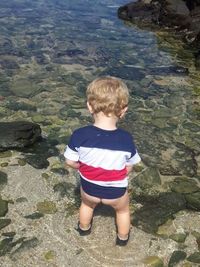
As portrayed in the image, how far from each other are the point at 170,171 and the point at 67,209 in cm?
204

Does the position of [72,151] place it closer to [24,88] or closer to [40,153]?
[40,153]

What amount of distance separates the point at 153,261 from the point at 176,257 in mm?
296

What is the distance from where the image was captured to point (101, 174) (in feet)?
15.0

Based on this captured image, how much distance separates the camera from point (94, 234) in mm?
5227

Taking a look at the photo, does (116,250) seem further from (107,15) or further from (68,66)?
(107,15)

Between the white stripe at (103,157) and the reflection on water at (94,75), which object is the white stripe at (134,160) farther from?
the reflection on water at (94,75)

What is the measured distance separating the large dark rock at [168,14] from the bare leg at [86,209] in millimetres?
13035

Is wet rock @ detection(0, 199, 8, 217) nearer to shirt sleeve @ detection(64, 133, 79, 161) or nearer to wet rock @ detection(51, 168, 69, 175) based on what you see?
wet rock @ detection(51, 168, 69, 175)

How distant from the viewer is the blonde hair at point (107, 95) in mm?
4270

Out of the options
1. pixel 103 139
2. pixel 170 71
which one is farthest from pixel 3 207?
pixel 170 71

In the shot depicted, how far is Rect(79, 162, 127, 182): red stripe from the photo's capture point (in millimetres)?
4570

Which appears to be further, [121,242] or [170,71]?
[170,71]

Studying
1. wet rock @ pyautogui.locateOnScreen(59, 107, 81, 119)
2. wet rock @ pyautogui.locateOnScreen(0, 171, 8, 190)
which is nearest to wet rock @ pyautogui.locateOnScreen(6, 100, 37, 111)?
wet rock @ pyautogui.locateOnScreen(59, 107, 81, 119)

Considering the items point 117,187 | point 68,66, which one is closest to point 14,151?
point 117,187
